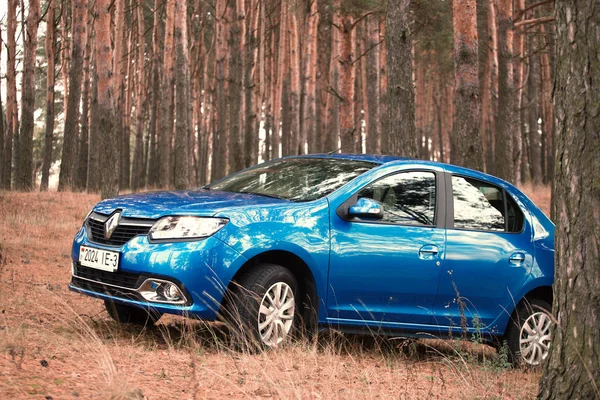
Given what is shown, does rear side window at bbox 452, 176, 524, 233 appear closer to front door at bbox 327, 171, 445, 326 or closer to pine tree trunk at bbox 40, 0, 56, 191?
front door at bbox 327, 171, 445, 326

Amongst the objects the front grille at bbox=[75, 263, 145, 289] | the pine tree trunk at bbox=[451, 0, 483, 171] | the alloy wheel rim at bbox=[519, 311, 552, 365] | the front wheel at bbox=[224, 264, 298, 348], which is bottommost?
the alloy wheel rim at bbox=[519, 311, 552, 365]

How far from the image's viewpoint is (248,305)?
5.70m

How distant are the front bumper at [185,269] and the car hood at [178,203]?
0.22 metres

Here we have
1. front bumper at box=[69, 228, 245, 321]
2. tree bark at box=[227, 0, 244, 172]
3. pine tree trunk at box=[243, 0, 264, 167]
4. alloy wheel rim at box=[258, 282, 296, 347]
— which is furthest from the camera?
pine tree trunk at box=[243, 0, 264, 167]

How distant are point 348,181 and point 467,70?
6316 mm

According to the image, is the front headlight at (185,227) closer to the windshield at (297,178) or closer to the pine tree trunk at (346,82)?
the windshield at (297,178)

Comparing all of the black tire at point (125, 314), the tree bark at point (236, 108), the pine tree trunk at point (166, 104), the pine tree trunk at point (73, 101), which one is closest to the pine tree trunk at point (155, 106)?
the pine tree trunk at point (166, 104)

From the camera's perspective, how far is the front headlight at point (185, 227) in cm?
567

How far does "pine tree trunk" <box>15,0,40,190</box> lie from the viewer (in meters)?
22.0

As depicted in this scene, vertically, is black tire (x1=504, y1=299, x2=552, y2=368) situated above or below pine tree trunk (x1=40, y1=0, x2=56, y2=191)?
below

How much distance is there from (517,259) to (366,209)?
1.68m

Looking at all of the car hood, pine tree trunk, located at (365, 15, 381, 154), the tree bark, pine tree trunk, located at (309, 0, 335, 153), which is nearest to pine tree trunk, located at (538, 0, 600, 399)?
the car hood

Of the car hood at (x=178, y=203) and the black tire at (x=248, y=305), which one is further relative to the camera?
the car hood at (x=178, y=203)

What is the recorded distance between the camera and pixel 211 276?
5.62 m
